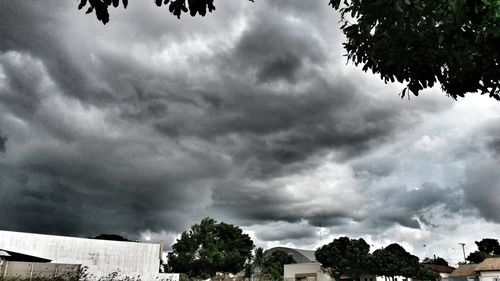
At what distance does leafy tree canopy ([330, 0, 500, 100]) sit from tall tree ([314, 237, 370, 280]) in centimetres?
5372

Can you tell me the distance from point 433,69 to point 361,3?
66.7 inches

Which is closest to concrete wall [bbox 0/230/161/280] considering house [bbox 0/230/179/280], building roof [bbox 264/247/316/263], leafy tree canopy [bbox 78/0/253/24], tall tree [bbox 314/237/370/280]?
house [bbox 0/230/179/280]

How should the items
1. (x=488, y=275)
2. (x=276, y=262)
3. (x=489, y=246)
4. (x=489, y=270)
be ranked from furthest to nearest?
(x=489, y=246) → (x=276, y=262) → (x=488, y=275) → (x=489, y=270)

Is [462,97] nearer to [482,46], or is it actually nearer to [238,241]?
[482,46]

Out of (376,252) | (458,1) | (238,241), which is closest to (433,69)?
(458,1)

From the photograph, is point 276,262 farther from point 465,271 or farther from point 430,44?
point 430,44

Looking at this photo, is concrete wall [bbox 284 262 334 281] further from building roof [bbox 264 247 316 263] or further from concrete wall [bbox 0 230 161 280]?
concrete wall [bbox 0 230 161 280]

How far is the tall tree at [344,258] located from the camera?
5681cm

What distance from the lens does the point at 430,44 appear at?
6.10 m

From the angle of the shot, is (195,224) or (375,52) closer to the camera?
(375,52)

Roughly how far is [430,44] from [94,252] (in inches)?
1466

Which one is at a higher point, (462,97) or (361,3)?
(361,3)

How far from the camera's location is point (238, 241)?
73.1 m

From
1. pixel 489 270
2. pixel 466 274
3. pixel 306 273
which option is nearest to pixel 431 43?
pixel 306 273
